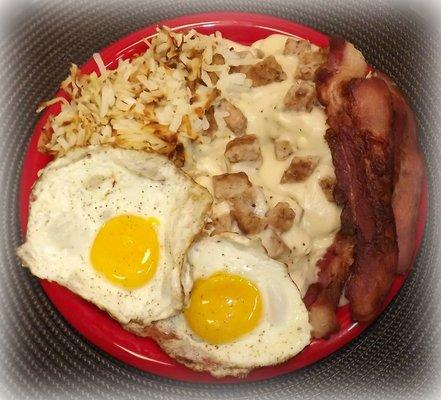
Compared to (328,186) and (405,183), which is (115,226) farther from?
(405,183)

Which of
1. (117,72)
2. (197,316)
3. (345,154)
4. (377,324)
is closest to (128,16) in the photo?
(117,72)

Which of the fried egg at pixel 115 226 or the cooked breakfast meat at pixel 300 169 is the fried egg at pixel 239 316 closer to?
the fried egg at pixel 115 226

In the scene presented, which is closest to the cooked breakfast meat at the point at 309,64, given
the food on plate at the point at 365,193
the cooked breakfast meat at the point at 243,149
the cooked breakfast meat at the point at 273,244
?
the food on plate at the point at 365,193

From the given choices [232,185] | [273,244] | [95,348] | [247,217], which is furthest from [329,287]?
[95,348]

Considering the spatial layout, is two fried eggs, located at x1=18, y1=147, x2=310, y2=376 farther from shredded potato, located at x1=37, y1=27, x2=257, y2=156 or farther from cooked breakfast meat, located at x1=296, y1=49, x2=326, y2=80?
cooked breakfast meat, located at x1=296, y1=49, x2=326, y2=80

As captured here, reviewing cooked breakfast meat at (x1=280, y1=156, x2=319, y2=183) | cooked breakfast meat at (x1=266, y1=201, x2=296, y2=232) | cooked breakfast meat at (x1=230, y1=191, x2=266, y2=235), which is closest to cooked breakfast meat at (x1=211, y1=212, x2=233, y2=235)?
cooked breakfast meat at (x1=230, y1=191, x2=266, y2=235)

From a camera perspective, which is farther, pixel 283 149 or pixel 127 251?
pixel 283 149
